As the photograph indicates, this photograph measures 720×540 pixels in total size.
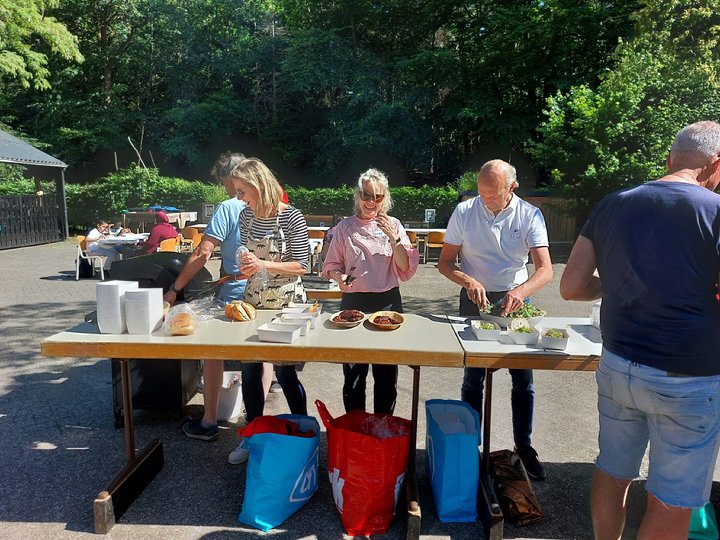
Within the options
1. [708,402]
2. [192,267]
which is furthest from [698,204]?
[192,267]

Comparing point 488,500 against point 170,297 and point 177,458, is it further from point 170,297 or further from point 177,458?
point 170,297

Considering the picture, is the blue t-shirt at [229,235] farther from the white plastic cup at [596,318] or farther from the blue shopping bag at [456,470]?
the white plastic cup at [596,318]

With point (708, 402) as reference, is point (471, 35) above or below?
above

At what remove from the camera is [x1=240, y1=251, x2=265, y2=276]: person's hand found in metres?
2.71

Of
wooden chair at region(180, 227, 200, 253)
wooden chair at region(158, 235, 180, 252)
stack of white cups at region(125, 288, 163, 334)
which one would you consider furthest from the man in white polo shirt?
wooden chair at region(180, 227, 200, 253)

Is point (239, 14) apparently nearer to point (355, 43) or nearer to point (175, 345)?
point (355, 43)

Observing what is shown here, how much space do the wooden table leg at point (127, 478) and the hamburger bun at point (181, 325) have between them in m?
0.42

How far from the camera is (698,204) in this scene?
1.68m

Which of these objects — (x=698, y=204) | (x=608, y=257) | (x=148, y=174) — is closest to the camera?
(x=698, y=204)

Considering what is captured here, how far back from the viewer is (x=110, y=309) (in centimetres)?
247

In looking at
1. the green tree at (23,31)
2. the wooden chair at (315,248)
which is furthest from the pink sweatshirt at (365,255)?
the green tree at (23,31)

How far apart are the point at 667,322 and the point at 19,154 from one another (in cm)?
1713

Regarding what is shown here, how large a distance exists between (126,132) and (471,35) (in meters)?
18.8

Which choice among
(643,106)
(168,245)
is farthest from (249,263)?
(643,106)
